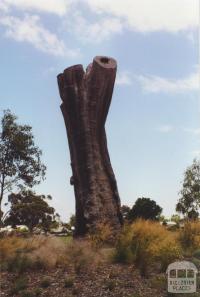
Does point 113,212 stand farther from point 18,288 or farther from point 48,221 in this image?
point 48,221

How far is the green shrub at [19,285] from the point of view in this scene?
1032 centimetres

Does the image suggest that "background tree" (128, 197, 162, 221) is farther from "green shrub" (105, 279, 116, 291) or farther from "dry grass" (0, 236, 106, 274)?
"green shrub" (105, 279, 116, 291)

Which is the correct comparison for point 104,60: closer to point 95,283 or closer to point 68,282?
point 95,283

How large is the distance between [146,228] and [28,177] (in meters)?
18.3

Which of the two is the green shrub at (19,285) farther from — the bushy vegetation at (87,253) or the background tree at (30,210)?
the background tree at (30,210)

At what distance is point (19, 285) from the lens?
1048 centimetres

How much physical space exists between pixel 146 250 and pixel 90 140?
6.02m

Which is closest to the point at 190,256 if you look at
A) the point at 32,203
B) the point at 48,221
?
the point at 32,203

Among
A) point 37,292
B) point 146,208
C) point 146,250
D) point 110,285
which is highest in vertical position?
point 146,208

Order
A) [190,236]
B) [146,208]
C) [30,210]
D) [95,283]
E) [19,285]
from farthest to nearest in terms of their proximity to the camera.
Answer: [30,210] < [146,208] < [190,236] < [95,283] < [19,285]

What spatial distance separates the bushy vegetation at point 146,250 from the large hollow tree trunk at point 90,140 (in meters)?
2.79

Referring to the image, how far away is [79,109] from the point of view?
58.8 ft

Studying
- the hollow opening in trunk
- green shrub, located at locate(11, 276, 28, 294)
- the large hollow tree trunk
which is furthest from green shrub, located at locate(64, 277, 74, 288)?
the hollow opening in trunk

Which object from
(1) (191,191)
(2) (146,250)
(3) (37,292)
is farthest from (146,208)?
(3) (37,292)
